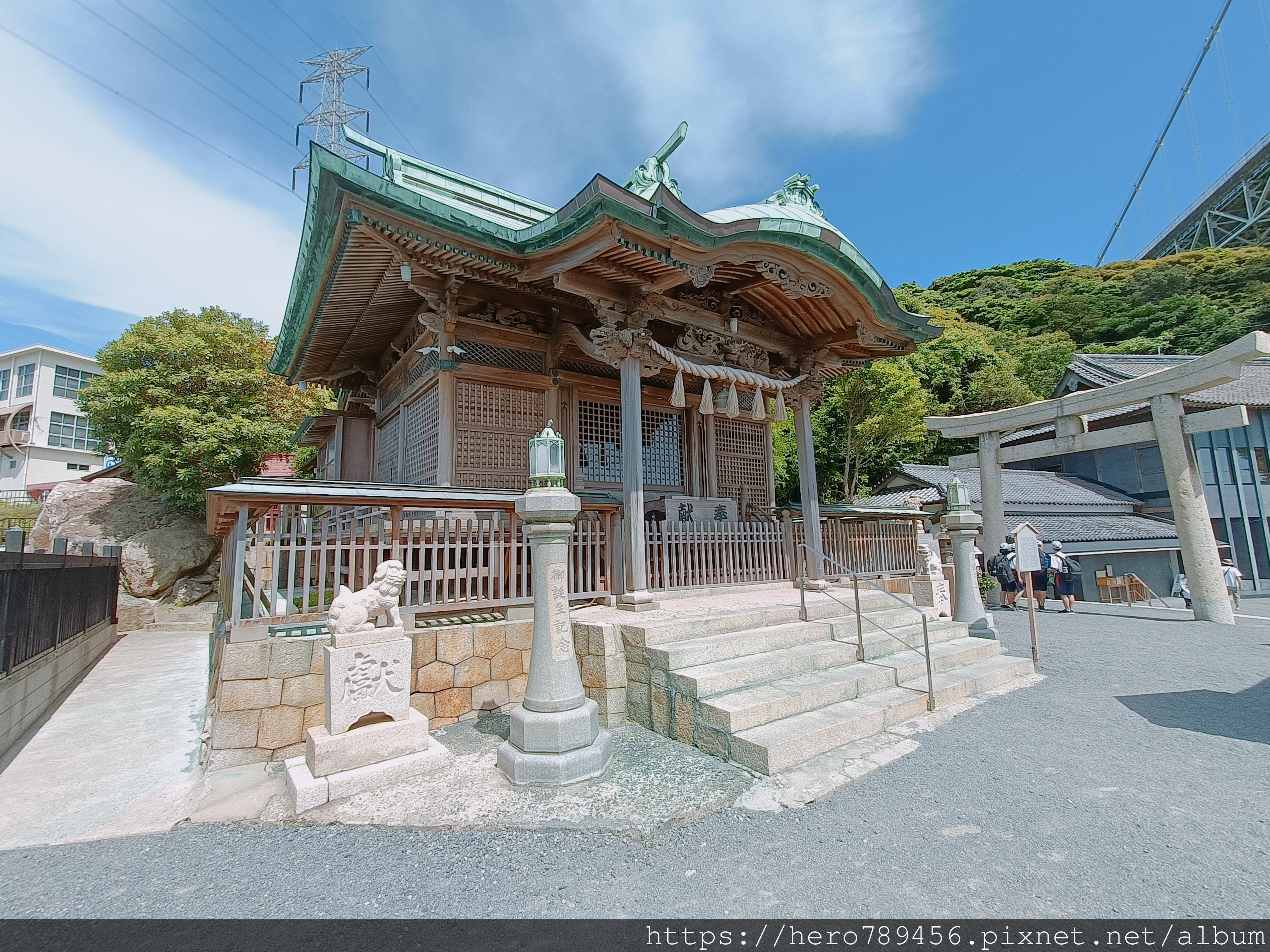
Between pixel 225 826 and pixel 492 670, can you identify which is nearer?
pixel 225 826

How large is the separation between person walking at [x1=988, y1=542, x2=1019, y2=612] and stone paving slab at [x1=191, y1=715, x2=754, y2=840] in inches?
450

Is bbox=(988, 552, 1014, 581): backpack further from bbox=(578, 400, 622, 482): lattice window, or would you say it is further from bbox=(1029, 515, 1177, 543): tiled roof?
bbox=(578, 400, 622, 482): lattice window

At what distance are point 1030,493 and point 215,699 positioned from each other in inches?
899

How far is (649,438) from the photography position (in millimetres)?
8852

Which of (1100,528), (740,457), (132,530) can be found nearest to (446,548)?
(740,457)

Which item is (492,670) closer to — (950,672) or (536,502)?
(536,502)

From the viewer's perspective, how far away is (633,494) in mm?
6145

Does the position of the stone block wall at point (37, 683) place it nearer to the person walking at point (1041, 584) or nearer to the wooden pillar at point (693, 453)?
the wooden pillar at point (693, 453)

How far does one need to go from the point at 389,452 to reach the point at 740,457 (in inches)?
247

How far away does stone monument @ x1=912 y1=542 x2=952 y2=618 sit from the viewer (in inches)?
302

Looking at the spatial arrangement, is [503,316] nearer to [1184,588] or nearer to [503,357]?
[503,357]

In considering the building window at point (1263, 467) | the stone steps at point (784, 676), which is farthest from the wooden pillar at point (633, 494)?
the building window at point (1263, 467)

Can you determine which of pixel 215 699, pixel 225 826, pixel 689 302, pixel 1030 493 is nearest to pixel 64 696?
pixel 215 699

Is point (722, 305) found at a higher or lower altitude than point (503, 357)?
higher
